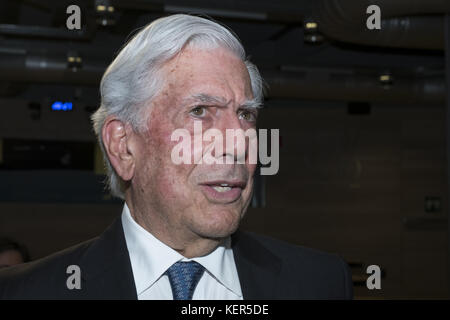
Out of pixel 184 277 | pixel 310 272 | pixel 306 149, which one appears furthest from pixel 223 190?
pixel 306 149

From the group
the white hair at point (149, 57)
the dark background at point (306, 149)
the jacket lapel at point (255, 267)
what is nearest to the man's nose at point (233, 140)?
the white hair at point (149, 57)

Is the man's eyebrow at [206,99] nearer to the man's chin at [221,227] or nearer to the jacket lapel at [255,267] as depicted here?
the man's chin at [221,227]

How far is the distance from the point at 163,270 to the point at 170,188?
14 cm

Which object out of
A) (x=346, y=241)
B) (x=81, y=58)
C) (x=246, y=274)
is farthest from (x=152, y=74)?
(x=346, y=241)

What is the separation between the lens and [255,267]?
0.92 metres

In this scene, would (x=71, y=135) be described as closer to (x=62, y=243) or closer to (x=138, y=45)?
(x=62, y=243)

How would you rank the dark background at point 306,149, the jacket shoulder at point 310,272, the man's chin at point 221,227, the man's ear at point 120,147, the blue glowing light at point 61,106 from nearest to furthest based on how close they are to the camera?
the man's chin at point 221,227
the man's ear at point 120,147
the jacket shoulder at point 310,272
the dark background at point 306,149
the blue glowing light at point 61,106

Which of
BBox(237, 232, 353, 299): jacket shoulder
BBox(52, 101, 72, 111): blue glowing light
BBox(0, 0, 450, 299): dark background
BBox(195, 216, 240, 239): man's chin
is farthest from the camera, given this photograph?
BBox(52, 101, 72, 111): blue glowing light

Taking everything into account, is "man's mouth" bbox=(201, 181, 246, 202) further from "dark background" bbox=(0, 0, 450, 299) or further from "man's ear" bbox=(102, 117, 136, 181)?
"dark background" bbox=(0, 0, 450, 299)

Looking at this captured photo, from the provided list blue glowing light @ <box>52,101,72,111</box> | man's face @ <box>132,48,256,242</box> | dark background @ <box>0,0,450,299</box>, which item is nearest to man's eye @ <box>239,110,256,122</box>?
man's face @ <box>132,48,256,242</box>

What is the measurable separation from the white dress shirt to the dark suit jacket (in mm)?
17

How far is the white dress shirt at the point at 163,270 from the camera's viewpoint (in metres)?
0.83

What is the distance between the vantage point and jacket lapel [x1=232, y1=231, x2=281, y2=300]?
2.88 feet

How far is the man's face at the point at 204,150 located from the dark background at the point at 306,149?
4418mm
